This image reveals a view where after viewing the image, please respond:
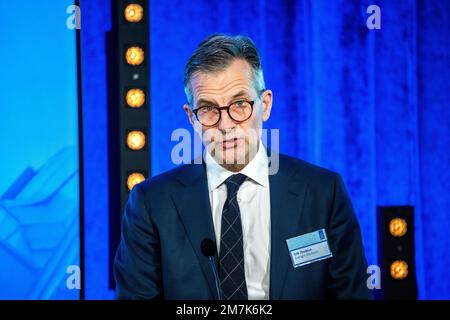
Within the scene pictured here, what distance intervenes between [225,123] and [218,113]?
0.05 metres

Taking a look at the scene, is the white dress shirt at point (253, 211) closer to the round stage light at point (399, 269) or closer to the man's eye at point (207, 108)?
the man's eye at point (207, 108)

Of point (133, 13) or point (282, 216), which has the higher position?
point (133, 13)

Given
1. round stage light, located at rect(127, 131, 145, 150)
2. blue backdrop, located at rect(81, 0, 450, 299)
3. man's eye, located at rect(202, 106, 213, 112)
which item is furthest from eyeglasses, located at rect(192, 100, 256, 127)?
blue backdrop, located at rect(81, 0, 450, 299)

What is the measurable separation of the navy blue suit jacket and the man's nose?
18 cm

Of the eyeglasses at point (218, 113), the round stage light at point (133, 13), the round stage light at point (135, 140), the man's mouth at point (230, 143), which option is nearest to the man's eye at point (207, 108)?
the eyeglasses at point (218, 113)

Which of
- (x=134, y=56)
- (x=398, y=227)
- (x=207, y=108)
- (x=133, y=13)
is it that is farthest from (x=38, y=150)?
(x=398, y=227)

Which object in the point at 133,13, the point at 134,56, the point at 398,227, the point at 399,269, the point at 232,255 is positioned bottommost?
the point at 399,269

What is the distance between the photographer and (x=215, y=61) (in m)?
1.74

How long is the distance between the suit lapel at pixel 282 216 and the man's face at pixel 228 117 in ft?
0.44

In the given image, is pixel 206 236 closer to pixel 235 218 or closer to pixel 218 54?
pixel 235 218

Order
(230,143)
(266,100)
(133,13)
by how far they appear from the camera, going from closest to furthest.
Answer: (230,143) → (266,100) → (133,13)

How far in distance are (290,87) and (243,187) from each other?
132cm

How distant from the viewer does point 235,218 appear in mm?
1674
